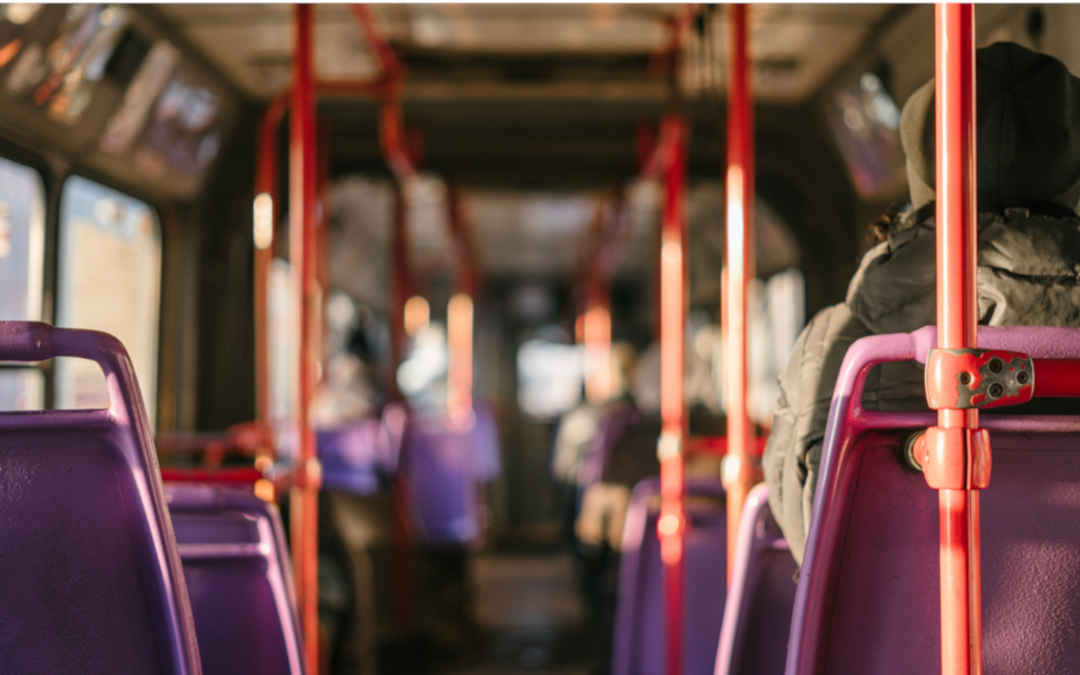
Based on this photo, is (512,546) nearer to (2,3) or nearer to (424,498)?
(424,498)

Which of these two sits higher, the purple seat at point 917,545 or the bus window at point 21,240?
the bus window at point 21,240

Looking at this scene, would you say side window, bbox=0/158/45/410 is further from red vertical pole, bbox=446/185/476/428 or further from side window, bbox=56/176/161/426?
red vertical pole, bbox=446/185/476/428

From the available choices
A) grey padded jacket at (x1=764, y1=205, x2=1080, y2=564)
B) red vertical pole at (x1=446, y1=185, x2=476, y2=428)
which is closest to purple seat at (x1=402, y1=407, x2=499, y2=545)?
red vertical pole at (x1=446, y1=185, x2=476, y2=428)

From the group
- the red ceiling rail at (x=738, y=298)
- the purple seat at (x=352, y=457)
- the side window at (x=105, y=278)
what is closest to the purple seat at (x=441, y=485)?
the purple seat at (x=352, y=457)

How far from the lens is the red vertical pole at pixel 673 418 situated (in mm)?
2316

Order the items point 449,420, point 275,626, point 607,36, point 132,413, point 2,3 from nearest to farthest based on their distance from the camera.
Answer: point 132,413 → point 275,626 → point 2,3 → point 607,36 → point 449,420

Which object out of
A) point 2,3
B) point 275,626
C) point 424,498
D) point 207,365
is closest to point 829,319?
point 275,626

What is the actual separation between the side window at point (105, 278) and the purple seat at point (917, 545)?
6.55 ft

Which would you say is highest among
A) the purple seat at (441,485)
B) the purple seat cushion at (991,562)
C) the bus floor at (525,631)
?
the purple seat cushion at (991,562)

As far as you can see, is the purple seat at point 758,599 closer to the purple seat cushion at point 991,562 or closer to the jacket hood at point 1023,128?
the purple seat cushion at point 991,562

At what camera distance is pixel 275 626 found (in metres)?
1.69

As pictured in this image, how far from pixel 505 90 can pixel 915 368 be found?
13.0 feet

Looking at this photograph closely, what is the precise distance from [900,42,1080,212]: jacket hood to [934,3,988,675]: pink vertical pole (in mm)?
309

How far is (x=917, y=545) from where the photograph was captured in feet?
3.84
